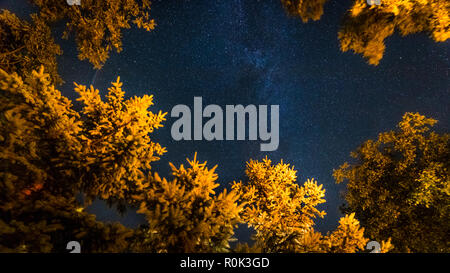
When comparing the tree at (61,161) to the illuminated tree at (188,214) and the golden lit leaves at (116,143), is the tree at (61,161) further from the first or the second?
the illuminated tree at (188,214)

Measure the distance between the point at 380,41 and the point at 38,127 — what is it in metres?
8.04

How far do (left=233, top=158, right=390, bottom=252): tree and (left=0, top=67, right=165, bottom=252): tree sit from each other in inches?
139

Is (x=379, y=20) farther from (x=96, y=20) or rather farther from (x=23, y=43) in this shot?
(x=23, y=43)

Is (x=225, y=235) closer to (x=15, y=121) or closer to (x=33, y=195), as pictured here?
(x=33, y=195)

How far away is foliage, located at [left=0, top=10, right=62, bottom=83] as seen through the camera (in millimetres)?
6309

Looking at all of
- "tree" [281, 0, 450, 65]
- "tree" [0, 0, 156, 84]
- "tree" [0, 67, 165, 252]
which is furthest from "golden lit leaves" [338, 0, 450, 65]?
"tree" [0, 0, 156, 84]

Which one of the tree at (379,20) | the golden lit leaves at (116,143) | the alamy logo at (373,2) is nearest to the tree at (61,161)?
the golden lit leaves at (116,143)

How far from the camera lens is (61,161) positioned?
409 cm

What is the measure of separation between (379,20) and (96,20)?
27.4 ft

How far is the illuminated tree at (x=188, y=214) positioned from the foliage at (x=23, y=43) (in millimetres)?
6825

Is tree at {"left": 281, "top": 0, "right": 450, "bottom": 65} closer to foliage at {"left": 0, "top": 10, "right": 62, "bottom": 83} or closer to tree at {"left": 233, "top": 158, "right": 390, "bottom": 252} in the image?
tree at {"left": 233, "top": 158, "right": 390, "bottom": 252}
